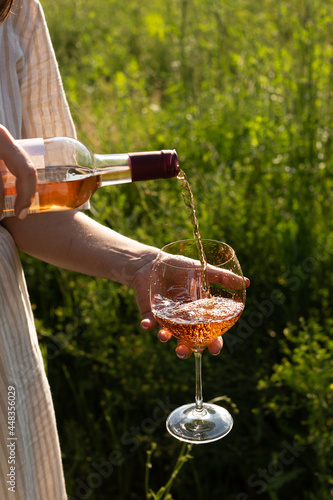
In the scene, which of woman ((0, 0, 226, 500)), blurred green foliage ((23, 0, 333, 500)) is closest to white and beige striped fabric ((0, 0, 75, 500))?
woman ((0, 0, 226, 500))

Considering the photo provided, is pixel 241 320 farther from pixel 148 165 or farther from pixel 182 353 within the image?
pixel 148 165

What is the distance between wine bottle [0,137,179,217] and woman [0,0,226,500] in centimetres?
16

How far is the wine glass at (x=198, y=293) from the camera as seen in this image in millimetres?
1193

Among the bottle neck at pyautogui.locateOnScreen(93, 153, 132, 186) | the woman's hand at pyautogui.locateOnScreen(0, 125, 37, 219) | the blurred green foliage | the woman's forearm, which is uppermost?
the woman's hand at pyautogui.locateOnScreen(0, 125, 37, 219)

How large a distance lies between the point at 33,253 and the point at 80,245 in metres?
0.12

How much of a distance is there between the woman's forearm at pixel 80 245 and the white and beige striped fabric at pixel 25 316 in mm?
74

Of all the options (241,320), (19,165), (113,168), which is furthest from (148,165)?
(241,320)

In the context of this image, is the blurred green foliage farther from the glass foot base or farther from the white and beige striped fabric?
the white and beige striped fabric

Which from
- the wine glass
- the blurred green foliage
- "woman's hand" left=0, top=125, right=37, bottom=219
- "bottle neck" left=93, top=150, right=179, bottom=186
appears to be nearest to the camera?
"woman's hand" left=0, top=125, right=37, bottom=219

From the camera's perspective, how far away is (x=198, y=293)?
48.5 inches

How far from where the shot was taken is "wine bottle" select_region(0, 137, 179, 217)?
1092mm

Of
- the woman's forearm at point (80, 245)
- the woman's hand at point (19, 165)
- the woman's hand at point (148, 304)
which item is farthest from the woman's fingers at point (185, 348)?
the woman's hand at point (19, 165)

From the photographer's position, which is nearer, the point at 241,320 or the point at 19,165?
the point at 19,165

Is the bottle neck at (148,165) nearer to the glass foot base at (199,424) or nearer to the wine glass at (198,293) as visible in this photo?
the wine glass at (198,293)
